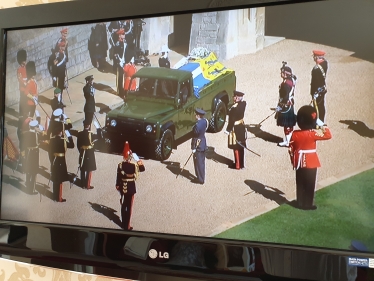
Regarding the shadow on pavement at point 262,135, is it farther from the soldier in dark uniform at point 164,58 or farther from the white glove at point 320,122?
the soldier in dark uniform at point 164,58

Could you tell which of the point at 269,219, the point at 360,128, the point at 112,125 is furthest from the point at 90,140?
the point at 360,128

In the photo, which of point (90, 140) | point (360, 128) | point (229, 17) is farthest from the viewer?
point (90, 140)

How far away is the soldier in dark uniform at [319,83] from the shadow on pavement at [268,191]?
0.20 m

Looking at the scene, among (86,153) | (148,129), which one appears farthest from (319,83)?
(86,153)

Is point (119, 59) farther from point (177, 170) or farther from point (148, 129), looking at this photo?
point (177, 170)

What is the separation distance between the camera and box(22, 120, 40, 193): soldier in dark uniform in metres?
1.23

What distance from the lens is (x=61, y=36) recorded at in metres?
1.21

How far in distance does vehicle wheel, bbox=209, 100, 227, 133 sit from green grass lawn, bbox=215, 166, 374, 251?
9.8 inches

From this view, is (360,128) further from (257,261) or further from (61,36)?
(61,36)

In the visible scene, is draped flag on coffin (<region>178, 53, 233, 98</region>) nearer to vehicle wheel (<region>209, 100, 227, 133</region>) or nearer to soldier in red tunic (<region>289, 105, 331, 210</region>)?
vehicle wheel (<region>209, 100, 227, 133</region>)

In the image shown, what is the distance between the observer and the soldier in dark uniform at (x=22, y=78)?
1.25 meters

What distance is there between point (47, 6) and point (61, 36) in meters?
0.10

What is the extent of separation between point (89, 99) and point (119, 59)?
145mm

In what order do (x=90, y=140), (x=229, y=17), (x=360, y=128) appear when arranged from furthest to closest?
(x=90, y=140), (x=229, y=17), (x=360, y=128)
